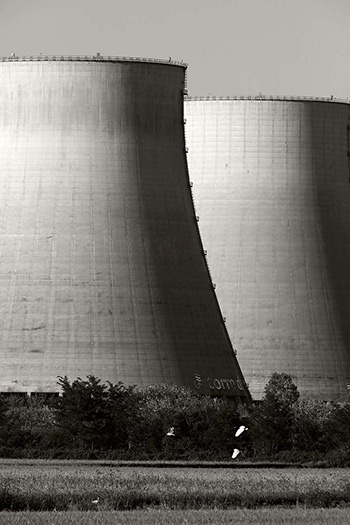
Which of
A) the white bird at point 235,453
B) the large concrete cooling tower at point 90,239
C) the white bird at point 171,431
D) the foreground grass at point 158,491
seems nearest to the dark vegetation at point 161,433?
the white bird at point 235,453

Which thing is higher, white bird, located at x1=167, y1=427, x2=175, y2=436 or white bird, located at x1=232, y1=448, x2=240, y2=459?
white bird, located at x1=167, y1=427, x2=175, y2=436

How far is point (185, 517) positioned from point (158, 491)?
2.66m

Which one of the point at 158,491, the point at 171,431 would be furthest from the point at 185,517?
the point at 171,431

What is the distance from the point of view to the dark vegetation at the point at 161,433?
1271 inches

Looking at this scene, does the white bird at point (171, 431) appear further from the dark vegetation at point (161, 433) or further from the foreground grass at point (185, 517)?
the foreground grass at point (185, 517)

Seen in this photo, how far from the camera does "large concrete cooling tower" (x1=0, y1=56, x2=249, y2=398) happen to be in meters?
37.2

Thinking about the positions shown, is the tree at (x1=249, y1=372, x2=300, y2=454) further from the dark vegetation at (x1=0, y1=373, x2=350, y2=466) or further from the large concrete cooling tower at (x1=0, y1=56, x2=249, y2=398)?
the large concrete cooling tower at (x1=0, y1=56, x2=249, y2=398)

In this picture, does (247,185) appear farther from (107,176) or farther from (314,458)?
(314,458)

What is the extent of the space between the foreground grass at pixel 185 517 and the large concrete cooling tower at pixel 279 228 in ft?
72.4

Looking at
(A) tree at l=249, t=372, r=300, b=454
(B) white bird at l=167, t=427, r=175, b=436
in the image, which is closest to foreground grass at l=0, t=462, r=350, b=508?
(B) white bird at l=167, t=427, r=175, b=436

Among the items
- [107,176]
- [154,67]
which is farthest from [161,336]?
[154,67]

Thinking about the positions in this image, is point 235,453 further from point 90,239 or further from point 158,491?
point 158,491

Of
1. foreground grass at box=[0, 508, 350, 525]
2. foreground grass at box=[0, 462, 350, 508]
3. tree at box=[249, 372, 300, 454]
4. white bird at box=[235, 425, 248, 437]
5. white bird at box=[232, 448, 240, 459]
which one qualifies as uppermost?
tree at box=[249, 372, 300, 454]

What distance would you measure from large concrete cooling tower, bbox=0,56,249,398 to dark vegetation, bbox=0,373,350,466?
285cm
